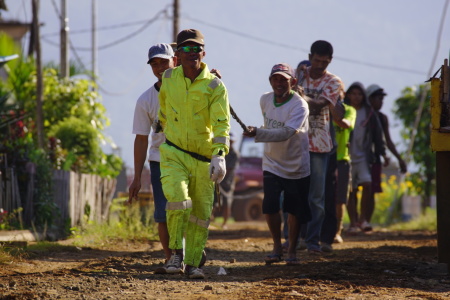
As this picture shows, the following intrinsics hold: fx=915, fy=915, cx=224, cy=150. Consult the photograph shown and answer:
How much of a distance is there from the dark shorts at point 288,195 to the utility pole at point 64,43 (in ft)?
39.3

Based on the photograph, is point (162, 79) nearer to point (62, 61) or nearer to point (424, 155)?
point (62, 61)

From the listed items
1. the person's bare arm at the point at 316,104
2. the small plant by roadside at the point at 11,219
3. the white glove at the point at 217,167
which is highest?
the person's bare arm at the point at 316,104

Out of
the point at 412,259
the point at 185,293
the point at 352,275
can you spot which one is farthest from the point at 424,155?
the point at 185,293

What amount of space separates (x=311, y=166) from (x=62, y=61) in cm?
1171

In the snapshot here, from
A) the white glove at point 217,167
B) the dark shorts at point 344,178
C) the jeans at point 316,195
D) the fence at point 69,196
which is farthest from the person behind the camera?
the dark shorts at point 344,178

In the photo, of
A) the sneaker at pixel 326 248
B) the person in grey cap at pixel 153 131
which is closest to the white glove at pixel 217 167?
the person in grey cap at pixel 153 131

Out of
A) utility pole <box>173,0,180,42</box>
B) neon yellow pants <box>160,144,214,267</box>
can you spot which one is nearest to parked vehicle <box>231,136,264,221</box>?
utility pole <box>173,0,180,42</box>

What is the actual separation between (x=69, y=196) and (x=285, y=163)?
4978 millimetres

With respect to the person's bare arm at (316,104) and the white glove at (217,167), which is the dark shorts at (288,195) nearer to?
the person's bare arm at (316,104)

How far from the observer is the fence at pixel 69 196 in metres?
11.9

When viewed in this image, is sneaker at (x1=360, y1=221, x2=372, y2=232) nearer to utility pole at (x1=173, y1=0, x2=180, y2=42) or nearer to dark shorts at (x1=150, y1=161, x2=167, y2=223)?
dark shorts at (x1=150, y1=161, x2=167, y2=223)

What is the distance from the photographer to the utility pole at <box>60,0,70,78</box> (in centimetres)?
2045

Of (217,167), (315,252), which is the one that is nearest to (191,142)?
(217,167)

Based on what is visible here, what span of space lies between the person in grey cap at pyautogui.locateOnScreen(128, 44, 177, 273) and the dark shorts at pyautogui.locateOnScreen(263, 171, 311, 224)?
49.2 inches
